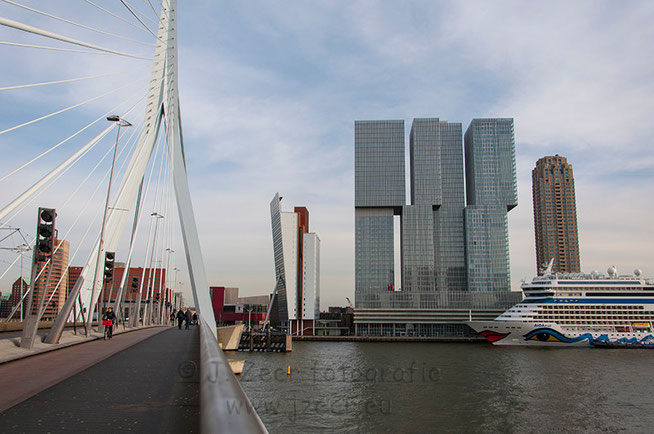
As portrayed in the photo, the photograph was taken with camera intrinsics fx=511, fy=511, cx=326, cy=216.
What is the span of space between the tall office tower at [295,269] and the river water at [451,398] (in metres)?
68.4

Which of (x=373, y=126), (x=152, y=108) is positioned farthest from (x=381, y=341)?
(x=152, y=108)

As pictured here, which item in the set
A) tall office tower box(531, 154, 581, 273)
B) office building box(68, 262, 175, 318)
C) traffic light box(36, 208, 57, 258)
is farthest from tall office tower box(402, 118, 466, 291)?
traffic light box(36, 208, 57, 258)

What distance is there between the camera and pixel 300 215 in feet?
396

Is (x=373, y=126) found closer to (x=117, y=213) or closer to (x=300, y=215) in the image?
(x=300, y=215)

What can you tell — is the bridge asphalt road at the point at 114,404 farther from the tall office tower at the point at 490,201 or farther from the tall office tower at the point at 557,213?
the tall office tower at the point at 557,213

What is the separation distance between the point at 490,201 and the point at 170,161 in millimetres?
104946

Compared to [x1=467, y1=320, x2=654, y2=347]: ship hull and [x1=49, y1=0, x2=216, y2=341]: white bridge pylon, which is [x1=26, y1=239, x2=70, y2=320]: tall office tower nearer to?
[x1=49, y1=0, x2=216, y2=341]: white bridge pylon

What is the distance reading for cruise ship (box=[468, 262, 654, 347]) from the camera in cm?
6762

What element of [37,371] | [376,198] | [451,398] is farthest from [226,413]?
[376,198]

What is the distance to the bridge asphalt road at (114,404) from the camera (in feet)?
15.3

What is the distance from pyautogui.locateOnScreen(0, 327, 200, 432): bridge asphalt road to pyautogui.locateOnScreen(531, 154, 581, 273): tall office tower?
162 meters

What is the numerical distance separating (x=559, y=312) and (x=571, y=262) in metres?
94.9

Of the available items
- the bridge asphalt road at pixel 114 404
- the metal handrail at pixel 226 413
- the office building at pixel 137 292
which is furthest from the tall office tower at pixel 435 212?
the metal handrail at pixel 226 413

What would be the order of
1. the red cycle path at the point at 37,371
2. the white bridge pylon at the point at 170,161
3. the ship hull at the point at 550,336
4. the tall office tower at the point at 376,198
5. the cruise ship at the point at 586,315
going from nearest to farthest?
the red cycle path at the point at 37,371 < the white bridge pylon at the point at 170,161 < the ship hull at the point at 550,336 < the cruise ship at the point at 586,315 < the tall office tower at the point at 376,198
